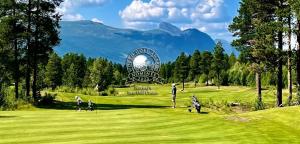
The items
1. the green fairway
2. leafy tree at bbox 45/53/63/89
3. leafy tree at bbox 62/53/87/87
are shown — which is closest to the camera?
the green fairway

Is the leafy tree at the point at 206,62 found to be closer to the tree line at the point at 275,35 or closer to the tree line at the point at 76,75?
Result: the tree line at the point at 76,75

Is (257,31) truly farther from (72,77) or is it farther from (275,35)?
(72,77)

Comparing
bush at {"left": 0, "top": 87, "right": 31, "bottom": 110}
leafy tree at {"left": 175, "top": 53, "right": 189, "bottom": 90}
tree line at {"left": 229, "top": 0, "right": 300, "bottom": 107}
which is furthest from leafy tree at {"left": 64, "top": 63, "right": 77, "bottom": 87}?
bush at {"left": 0, "top": 87, "right": 31, "bottom": 110}

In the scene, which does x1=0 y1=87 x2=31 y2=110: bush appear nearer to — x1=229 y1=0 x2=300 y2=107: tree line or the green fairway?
the green fairway

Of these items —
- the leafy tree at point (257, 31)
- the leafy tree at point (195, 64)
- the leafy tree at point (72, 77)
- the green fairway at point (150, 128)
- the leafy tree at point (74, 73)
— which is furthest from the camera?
the leafy tree at point (195, 64)

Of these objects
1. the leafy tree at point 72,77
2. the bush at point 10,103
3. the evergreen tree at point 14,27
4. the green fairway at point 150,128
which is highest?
the evergreen tree at point 14,27

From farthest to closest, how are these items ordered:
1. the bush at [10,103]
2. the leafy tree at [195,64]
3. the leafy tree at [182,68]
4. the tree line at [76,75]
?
the leafy tree at [195,64] < the leafy tree at [182,68] < the tree line at [76,75] < the bush at [10,103]

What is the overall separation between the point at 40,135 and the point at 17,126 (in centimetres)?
→ 306

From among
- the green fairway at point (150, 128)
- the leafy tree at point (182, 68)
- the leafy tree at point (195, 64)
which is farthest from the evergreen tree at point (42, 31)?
the leafy tree at point (195, 64)

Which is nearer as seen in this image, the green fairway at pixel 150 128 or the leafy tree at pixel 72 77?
the green fairway at pixel 150 128

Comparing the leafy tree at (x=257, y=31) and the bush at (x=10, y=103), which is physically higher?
the leafy tree at (x=257, y=31)

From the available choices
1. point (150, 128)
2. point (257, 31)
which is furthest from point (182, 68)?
point (150, 128)

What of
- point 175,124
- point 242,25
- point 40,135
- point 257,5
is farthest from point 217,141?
point 242,25

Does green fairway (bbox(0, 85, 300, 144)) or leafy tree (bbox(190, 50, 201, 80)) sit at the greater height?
leafy tree (bbox(190, 50, 201, 80))
